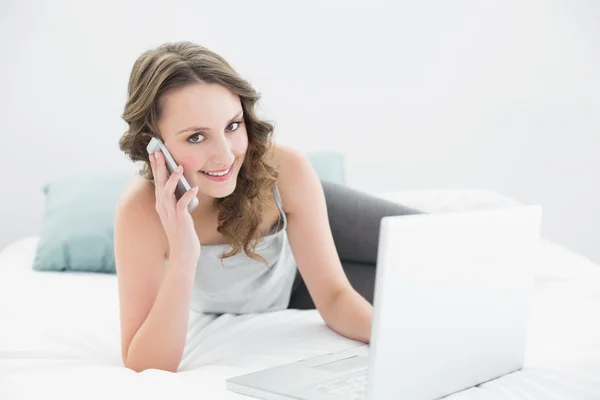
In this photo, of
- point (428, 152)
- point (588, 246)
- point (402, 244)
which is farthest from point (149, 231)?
point (588, 246)

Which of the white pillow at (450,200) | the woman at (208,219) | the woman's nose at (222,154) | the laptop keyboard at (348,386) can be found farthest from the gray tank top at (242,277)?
the white pillow at (450,200)

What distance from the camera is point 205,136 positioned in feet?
6.07

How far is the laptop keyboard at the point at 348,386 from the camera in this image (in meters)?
1.38

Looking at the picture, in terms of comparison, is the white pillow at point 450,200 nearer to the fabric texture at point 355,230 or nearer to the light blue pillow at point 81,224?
the light blue pillow at point 81,224

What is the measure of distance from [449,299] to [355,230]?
1.15 m

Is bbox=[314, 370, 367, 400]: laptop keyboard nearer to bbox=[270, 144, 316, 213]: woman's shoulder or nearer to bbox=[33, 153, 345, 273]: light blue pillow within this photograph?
bbox=[270, 144, 316, 213]: woman's shoulder

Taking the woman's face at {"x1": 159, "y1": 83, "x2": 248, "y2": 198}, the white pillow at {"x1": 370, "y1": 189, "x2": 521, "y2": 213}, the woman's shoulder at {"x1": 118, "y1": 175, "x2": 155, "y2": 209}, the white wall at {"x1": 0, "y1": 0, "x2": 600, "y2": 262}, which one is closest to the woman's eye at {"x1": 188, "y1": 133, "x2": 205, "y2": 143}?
the woman's face at {"x1": 159, "y1": 83, "x2": 248, "y2": 198}

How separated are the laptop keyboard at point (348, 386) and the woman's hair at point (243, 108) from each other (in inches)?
26.8

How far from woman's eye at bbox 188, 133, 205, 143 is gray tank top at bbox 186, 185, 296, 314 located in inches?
13.1

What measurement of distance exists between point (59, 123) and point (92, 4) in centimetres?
54

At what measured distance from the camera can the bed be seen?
150 centimetres

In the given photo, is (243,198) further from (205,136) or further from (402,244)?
(402,244)

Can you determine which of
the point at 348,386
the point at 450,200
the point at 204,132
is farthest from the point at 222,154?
the point at 450,200

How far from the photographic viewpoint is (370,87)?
390 cm
